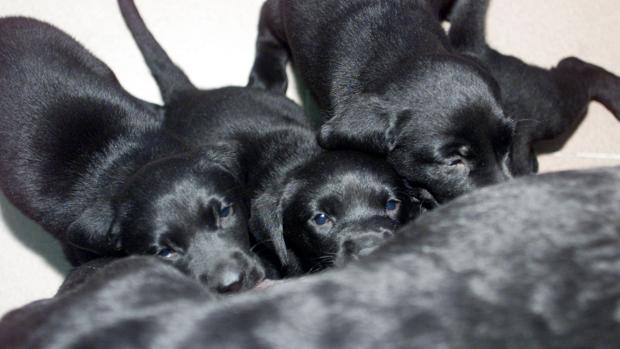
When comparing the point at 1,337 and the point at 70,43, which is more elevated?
the point at 70,43

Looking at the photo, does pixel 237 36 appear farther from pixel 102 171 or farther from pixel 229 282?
pixel 229 282

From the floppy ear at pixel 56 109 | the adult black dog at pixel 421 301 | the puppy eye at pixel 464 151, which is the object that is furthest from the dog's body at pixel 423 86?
the adult black dog at pixel 421 301

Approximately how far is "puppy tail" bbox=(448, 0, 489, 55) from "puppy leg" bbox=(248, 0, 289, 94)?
0.85 meters

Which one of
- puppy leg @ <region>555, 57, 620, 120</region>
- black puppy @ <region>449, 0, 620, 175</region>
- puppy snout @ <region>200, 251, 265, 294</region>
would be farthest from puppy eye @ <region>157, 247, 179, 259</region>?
puppy leg @ <region>555, 57, 620, 120</region>

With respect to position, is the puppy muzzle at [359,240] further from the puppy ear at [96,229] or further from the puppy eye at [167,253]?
the puppy ear at [96,229]

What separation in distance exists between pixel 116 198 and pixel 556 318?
1758 millimetres

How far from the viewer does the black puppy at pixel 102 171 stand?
2.45m

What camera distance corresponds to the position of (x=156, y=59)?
3215 mm

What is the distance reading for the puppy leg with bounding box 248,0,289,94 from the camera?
Answer: 3291 millimetres

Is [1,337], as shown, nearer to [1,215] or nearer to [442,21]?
[1,215]

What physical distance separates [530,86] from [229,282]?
163 cm

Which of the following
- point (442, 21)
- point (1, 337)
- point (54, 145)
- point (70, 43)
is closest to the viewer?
point (1, 337)

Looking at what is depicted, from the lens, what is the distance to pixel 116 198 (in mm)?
2547

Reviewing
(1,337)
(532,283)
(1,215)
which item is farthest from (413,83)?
(1,215)
